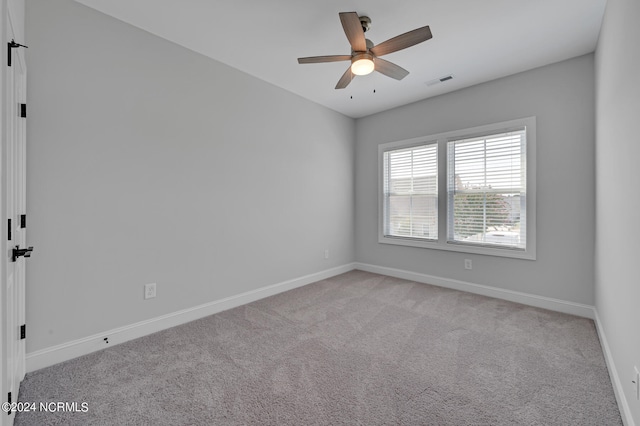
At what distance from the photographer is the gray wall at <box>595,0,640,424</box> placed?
144cm

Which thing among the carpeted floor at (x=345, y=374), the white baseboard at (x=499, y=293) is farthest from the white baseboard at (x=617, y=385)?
the white baseboard at (x=499, y=293)

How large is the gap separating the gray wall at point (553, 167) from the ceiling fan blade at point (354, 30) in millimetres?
2135

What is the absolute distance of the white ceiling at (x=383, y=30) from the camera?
2.24m

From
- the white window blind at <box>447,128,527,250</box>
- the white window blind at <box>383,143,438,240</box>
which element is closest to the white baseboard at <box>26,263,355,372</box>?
the white window blind at <box>383,143,438,240</box>

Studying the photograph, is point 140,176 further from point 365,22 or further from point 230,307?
point 365,22

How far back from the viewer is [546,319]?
289cm

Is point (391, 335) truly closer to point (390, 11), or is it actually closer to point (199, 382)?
point (199, 382)

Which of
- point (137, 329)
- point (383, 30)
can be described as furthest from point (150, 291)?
point (383, 30)

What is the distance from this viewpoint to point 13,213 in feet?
5.33

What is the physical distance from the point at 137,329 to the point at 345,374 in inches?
73.4

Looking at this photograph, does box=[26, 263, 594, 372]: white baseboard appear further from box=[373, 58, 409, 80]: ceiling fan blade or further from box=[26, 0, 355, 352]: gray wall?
box=[373, 58, 409, 80]: ceiling fan blade

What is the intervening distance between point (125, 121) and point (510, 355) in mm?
3711

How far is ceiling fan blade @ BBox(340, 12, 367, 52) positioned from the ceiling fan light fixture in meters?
0.05

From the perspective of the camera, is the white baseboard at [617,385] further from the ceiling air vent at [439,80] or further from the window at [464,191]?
the ceiling air vent at [439,80]
